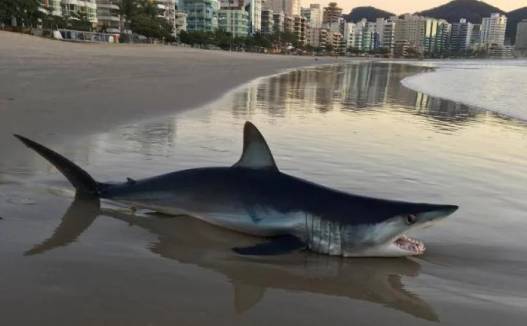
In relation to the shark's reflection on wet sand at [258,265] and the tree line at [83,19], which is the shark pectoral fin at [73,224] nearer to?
the shark's reflection on wet sand at [258,265]

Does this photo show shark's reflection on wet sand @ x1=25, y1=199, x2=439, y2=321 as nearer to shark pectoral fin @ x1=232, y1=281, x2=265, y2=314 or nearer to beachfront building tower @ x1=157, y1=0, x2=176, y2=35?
shark pectoral fin @ x1=232, y1=281, x2=265, y2=314

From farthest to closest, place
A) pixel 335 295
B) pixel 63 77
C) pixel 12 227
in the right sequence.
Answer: pixel 63 77 < pixel 12 227 < pixel 335 295

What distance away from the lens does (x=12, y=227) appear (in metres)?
3.35

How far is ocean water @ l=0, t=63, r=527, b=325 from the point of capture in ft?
7.91

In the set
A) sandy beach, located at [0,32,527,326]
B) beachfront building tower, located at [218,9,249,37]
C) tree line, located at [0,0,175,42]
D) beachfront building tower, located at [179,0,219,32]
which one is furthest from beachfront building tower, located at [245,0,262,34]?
sandy beach, located at [0,32,527,326]

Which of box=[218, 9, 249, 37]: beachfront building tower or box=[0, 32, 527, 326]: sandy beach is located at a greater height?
box=[218, 9, 249, 37]: beachfront building tower

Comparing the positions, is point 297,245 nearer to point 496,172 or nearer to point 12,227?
point 12,227

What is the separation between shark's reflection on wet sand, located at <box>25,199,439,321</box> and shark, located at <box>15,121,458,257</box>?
85 millimetres

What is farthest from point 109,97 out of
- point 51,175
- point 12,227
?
point 12,227

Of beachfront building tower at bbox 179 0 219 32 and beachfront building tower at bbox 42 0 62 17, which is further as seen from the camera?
beachfront building tower at bbox 179 0 219 32

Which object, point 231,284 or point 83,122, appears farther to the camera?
point 83,122

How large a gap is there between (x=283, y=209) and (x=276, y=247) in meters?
0.35

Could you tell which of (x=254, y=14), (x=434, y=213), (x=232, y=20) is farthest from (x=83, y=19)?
(x=434, y=213)

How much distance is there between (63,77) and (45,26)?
7850 centimetres
